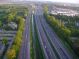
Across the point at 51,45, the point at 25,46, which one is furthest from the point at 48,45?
the point at 25,46

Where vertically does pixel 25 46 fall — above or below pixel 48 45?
above

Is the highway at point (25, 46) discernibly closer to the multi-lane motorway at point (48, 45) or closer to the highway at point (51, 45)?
the multi-lane motorway at point (48, 45)

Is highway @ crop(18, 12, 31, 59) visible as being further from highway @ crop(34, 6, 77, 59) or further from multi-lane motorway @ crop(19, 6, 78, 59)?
highway @ crop(34, 6, 77, 59)

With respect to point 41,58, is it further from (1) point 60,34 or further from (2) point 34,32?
(2) point 34,32

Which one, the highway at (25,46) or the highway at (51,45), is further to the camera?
the highway at (51,45)

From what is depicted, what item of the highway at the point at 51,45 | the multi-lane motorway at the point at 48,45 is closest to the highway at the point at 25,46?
the multi-lane motorway at the point at 48,45

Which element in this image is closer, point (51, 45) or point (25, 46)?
point (25, 46)

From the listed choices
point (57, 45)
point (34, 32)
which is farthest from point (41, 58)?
point (34, 32)

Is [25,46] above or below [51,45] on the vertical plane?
above

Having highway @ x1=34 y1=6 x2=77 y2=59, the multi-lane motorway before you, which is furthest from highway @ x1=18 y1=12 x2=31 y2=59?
highway @ x1=34 y1=6 x2=77 y2=59

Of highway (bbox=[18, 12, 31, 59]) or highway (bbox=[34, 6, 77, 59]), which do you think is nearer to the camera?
highway (bbox=[18, 12, 31, 59])

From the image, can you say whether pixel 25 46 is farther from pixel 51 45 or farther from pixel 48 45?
pixel 51 45
